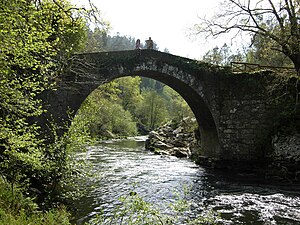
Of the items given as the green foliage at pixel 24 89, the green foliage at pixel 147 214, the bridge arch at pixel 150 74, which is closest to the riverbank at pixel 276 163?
the bridge arch at pixel 150 74

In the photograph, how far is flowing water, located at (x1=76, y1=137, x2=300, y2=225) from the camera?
6234 mm

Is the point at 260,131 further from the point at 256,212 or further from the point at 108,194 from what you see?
the point at 108,194

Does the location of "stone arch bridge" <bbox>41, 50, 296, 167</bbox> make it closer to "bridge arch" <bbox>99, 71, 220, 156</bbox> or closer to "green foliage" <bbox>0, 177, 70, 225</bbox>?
"bridge arch" <bbox>99, 71, 220, 156</bbox>

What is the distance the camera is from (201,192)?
837cm

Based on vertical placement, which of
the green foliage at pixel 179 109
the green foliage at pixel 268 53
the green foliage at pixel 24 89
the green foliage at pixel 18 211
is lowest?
the green foliage at pixel 18 211

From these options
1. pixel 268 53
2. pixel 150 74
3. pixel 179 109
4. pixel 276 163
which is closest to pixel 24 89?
pixel 150 74

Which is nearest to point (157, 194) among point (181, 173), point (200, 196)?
point (200, 196)

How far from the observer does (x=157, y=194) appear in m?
7.89

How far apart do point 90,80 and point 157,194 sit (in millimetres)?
4879

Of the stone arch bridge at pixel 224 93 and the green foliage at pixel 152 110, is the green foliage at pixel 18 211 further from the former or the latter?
the green foliage at pixel 152 110

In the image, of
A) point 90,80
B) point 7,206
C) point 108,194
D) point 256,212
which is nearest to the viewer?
point 7,206

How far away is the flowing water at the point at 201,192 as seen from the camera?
6.23 m

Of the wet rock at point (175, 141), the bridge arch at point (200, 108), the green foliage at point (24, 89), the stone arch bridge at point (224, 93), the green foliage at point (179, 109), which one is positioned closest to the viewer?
the green foliage at point (24, 89)

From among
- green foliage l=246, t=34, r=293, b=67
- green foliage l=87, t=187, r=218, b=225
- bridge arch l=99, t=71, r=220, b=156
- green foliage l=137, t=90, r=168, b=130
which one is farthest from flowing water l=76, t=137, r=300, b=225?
green foliage l=137, t=90, r=168, b=130
